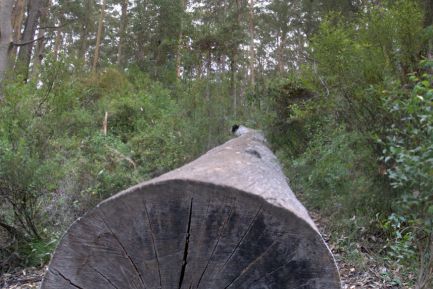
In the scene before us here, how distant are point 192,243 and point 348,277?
10.1 feet

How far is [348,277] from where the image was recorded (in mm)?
4383

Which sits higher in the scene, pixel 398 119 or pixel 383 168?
pixel 398 119

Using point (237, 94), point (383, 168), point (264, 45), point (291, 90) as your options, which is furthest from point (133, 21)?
point (383, 168)

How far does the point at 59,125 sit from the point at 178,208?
577 centimetres

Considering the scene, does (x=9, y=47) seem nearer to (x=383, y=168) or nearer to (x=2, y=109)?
(x=2, y=109)

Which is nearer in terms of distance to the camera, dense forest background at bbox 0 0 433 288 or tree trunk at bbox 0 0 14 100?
dense forest background at bbox 0 0 433 288

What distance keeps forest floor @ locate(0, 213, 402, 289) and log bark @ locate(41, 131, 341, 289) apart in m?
2.66

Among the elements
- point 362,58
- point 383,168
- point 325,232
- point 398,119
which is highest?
point 362,58

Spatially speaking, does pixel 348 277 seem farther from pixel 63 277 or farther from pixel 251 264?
pixel 63 277

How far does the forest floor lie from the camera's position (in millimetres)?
4184

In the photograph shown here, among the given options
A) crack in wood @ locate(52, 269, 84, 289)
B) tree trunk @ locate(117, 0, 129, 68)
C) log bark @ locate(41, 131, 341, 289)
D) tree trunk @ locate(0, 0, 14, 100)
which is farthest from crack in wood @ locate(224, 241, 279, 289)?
tree trunk @ locate(117, 0, 129, 68)

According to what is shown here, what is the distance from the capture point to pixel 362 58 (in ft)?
16.3

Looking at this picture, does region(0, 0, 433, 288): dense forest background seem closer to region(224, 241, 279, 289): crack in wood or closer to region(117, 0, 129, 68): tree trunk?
region(224, 241, 279, 289): crack in wood

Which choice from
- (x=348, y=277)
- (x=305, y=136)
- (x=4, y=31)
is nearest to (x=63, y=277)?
(x=348, y=277)
